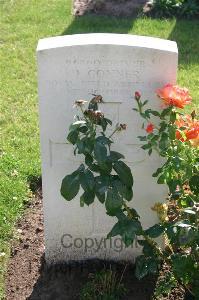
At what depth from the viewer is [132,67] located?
9.86 ft

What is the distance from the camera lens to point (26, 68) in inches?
240

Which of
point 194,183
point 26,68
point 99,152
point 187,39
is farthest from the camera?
point 187,39

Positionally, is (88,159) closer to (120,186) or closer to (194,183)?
(120,186)

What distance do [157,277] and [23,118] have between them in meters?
2.30

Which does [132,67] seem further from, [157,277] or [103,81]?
[157,277]

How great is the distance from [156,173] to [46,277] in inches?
40.0

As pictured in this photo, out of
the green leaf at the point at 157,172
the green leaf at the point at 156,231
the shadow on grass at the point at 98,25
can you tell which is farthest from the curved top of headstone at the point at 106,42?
the shadow on grass at the point at 98,25

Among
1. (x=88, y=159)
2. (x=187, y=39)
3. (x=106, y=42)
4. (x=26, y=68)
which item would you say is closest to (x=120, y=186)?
(x=88, y=159)

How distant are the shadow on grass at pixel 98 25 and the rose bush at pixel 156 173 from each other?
12.9 ft

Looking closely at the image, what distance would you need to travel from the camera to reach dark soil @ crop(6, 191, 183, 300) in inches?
133

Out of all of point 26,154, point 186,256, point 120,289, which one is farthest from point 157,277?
point 26,154

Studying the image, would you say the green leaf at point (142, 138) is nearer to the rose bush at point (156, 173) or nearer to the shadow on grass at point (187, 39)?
the rose bush at point (156, 173)

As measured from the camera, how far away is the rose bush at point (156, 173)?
272 centimetres

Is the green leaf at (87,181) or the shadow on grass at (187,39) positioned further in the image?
the shadow on grass at (187,39)
